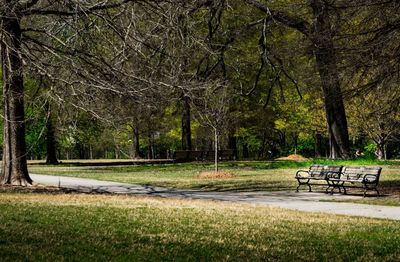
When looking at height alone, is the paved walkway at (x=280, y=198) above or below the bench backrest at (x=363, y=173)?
below

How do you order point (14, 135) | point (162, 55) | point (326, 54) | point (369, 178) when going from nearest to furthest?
point (162, 55), point (369, 178), point (14, 135), point (326, 54)

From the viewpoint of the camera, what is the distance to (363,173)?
56.5 ft

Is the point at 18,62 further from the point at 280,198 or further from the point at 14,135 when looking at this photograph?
the point at 280,198

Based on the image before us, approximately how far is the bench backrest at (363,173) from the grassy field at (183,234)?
17.4ft

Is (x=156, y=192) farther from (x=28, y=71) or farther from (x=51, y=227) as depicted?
(x=51, y=227)

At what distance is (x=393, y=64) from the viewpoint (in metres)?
16.1

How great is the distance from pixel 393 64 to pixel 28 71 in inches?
414

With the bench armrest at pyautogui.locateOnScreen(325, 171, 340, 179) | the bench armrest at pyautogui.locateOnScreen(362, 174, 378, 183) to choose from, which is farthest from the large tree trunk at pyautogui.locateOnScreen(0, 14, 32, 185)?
the bench armrest at pyautogui.locateOnScreen(362, 174, 378, 183)

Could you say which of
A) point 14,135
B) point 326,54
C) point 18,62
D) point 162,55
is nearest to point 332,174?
point 326,54

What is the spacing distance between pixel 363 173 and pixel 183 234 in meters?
10.3

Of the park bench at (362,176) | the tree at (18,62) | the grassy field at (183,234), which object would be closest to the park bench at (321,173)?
the park bench at (362,176)

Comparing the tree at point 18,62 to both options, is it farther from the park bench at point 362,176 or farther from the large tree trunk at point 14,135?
the park bench at point 362,176

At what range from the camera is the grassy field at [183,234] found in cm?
690

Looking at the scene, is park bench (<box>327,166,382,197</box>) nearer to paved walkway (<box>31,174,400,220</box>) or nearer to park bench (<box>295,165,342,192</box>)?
park bench (<box>295,165,342,192</box>)
